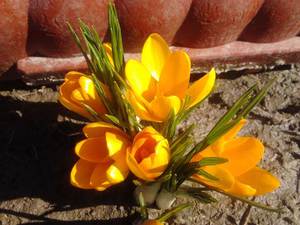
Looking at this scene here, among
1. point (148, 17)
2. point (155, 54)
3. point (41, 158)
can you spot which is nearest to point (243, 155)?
point (155, 54)

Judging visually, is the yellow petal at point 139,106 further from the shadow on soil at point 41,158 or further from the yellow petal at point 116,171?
the shadow on soil at point 41,158

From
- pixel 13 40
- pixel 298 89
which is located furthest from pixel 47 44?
pixel 298 89

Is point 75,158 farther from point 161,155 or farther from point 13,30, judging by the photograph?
point 161,155

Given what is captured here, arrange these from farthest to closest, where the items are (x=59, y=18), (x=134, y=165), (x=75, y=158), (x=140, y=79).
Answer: (x=75, y=158) → (x=59, y=18) → (x=140, y=79) → (x=134, y=165)

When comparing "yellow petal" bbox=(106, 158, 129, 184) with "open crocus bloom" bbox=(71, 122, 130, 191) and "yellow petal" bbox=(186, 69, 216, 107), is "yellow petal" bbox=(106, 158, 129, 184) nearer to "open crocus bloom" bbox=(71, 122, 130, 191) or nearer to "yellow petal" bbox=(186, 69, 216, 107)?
"open crocus bloom" bbox=(71, 122, 130, 191)

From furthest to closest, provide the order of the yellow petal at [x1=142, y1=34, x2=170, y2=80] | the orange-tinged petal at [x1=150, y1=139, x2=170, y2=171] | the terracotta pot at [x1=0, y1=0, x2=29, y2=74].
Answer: the terracotta pot at [x1=0, y1=0, x2=29, y2=74] < the yellow petal at [x1=142, y1=34, x2=170, y2=80] < the orange-tinged petal at [x1=150, y1=139, x2=170, y2=171]

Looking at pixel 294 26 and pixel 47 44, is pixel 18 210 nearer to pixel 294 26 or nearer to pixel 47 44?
pixel 47 44

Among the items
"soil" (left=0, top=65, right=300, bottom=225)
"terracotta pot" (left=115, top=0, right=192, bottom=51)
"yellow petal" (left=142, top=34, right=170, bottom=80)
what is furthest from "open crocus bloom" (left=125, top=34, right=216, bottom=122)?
"soil" (left=0, top=65, right=300, bottom=225)
